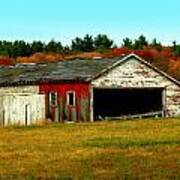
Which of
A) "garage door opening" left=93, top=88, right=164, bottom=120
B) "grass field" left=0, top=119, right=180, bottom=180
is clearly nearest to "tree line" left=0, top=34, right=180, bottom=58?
"garage door opening" left=93, top=88, right=164, bottom=120

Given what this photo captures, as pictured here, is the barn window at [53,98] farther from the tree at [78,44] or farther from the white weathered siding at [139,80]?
the tree at [78,44]

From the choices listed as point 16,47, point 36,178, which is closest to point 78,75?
point 36,178

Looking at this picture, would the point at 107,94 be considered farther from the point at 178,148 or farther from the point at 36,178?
the point at 36,178

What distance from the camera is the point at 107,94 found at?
2093 inches

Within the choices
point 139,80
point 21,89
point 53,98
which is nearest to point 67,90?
point 53,98

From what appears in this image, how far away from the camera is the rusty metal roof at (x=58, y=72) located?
48.4 meters

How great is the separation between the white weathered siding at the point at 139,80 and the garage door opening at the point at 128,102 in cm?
86

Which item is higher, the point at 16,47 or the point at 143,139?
the point at 16,47

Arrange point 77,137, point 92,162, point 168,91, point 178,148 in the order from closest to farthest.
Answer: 1. point 92,162
2. point 178,148
3. point 77,137
4. point 168,91

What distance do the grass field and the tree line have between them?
3794 inches

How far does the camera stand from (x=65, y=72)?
49969 millimetres

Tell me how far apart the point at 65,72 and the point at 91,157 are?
30.2m

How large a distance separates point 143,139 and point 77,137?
11.4 feet

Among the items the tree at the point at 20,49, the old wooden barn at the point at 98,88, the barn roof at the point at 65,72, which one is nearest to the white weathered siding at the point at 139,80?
the old wooden barn at the point at 98,88
